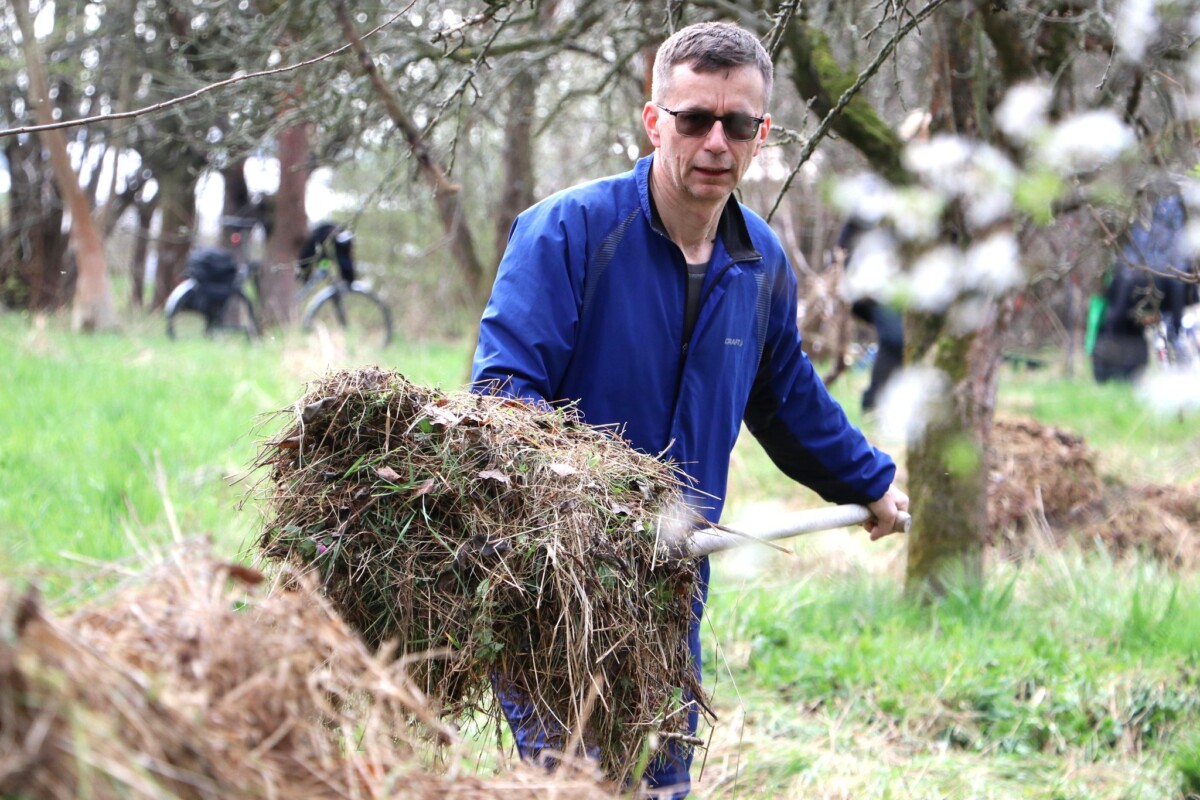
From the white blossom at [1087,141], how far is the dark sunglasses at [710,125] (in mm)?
2770

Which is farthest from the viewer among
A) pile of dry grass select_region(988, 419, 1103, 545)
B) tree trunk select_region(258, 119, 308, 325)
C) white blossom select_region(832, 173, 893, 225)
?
tree trunk select_region(258, 119, 308, 325)

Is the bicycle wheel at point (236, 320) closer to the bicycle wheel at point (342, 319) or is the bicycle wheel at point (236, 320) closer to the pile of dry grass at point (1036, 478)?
the bicycle wheel at point (342, 319)

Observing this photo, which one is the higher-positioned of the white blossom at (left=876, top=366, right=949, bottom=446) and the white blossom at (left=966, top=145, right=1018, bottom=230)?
the white blossom at (left=966, top=145, right=1018, bottom=230)

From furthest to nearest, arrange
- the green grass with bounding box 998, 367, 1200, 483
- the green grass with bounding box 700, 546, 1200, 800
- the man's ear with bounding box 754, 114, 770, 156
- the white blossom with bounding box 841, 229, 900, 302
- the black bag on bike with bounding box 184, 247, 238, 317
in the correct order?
the black bag on bike with bounding box 184, 247, 238, 317
the green grass with bounding box 998, 367, 1200, 483
the white blossom with bounding box 841, 229, 900, 302
the green grass with bounding box 700, 546, 1200, 800
the man's ear with bounding box 754, 114, 770, 156

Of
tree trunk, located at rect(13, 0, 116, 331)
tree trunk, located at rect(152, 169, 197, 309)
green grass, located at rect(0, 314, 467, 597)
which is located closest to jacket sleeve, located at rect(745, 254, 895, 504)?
green grass, located at rect(0, 314, 467, 597)

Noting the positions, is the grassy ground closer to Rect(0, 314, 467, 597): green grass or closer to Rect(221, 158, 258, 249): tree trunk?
Rect(0, 314, 467, 597): green grass

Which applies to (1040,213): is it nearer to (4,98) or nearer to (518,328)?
(518,328)

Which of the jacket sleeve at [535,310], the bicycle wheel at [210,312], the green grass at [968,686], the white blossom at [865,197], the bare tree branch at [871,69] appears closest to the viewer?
the jacket sleeve at [535,310]

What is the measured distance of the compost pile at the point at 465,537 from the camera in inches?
83.6

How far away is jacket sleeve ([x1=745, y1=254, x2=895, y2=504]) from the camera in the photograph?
3.30 meters

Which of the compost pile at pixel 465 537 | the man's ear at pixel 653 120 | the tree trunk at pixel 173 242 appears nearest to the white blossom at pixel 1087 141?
the man's ear at pixel 653 120

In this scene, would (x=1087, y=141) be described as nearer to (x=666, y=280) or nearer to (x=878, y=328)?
(x=666, y=280)

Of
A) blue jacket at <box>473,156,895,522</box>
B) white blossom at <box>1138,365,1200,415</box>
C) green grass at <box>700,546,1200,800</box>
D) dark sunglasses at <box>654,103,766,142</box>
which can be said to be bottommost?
green grass at <box>700,546,1200,800</box>

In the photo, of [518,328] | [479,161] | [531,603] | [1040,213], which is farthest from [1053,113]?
[479,161]
